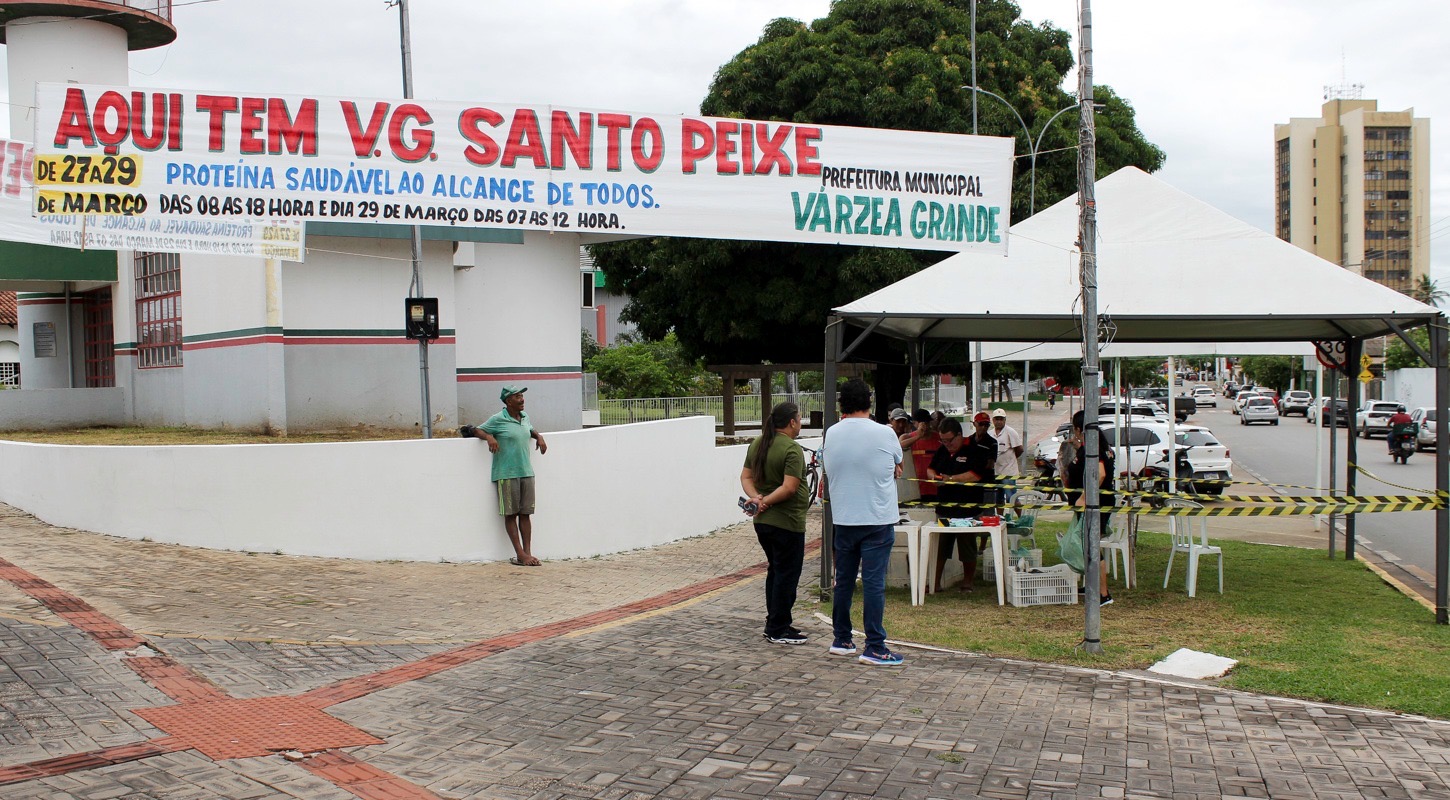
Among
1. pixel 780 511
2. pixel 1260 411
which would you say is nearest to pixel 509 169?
pixel 780 511

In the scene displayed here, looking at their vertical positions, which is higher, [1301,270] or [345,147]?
[345,147]

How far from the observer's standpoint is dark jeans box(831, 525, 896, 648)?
744cm

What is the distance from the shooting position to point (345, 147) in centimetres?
845

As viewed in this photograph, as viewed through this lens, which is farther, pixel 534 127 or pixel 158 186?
pixel 534 127

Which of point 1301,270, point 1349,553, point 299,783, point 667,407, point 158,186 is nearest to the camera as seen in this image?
point 299,783

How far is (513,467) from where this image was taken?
37.2 ft

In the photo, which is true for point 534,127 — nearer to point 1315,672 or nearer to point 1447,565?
point 1315,672

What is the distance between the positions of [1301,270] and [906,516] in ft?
12.6

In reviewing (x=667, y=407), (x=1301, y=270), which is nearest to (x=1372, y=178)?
(x=667, y=407)

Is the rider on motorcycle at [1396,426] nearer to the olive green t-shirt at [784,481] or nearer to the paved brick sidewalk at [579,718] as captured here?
the paved brick sidewalk at [579,718]

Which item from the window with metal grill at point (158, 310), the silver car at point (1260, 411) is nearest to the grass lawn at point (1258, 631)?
the window with metal grill at point (158, 310)

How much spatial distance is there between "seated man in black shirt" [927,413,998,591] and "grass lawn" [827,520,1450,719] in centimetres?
33

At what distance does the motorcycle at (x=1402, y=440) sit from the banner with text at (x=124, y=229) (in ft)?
97.0

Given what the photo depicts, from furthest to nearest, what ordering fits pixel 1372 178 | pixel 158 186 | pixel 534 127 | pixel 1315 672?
pixel 1372 178, pixel 534 127, pixel 158 186, pixel 1315 672
